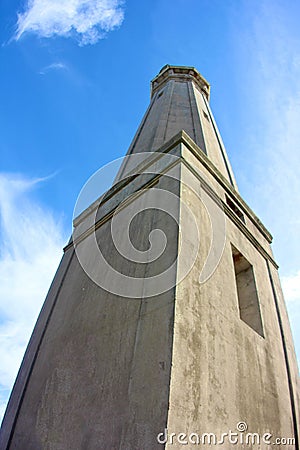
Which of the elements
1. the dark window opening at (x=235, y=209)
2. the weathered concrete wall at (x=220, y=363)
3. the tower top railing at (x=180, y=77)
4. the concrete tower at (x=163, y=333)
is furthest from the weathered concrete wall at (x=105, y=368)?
the tower top railing at (x=180, y=77)

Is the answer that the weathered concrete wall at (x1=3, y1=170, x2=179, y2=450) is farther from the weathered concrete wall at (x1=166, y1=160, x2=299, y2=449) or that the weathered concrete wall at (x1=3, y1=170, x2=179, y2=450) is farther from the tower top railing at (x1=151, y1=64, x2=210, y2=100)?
the tower top railing at (x1=151, y1=64, x2=210, y2=100)

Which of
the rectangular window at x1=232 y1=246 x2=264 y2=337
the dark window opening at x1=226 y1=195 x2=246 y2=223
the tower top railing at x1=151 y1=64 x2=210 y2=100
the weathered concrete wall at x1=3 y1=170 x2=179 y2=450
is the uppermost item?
the tower top railing at x1=151 y1=64 x2=210 y2=100

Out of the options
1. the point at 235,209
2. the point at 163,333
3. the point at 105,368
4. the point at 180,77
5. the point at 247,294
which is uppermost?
the point at 180,77

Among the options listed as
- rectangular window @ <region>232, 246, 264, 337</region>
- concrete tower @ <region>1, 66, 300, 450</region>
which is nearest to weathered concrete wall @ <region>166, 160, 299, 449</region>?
concrete tower @ <region>1, 66, 300, 450</region>

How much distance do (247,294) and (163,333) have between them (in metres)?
3.19

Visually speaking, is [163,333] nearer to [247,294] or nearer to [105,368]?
[105,368]

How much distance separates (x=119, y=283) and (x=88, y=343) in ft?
3.20

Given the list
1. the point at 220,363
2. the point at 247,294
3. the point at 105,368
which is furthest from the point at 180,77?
the point at 105,368

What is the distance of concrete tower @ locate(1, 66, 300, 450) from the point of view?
11.2 feet

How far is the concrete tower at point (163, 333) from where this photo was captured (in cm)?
342

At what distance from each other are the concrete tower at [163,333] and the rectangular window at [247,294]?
0.02 m

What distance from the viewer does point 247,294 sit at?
6.26 m

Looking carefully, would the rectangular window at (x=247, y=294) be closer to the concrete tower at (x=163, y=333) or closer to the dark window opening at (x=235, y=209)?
the concrete tower at (x=163, y=333)

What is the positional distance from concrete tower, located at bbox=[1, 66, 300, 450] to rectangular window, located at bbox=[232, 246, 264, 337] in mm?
24
